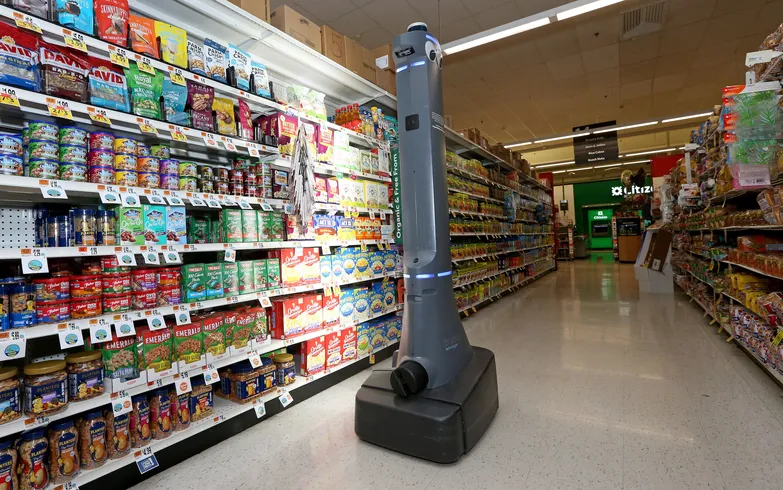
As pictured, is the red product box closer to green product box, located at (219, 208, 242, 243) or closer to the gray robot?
the gray robot

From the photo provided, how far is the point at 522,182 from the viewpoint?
1039 cm

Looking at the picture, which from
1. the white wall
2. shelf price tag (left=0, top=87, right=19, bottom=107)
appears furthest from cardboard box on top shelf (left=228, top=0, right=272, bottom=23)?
the white wall

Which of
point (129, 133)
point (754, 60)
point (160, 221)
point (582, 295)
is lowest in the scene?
point (582, 295)

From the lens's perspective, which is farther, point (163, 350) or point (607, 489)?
point (163, 350)

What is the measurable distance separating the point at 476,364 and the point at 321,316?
130cm

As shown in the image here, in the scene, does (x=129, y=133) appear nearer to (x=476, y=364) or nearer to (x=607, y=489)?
(x=476, y=364)

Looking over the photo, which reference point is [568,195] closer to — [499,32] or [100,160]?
[499,32]

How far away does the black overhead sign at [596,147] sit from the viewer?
452 inches

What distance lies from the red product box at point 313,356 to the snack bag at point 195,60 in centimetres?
202

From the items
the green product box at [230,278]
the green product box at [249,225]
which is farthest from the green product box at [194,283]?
the green product box at [249,225]

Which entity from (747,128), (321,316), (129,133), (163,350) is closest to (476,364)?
(321,316)

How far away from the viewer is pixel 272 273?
2695mm

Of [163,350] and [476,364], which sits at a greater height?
[163,350]

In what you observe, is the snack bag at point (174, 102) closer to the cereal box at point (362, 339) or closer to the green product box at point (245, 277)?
the green product box at point (245, 277)
